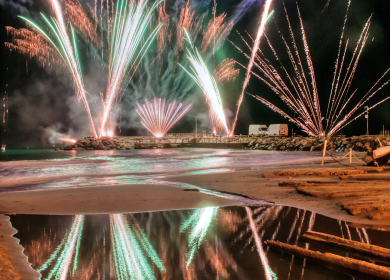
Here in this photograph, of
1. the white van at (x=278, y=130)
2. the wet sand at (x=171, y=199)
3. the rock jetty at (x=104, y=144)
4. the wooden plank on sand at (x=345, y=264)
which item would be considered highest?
the white van at (x=278, y=130)

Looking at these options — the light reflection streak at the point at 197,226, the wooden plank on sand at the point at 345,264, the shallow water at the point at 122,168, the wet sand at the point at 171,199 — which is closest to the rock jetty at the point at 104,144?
the shallow water at the point at 122,168

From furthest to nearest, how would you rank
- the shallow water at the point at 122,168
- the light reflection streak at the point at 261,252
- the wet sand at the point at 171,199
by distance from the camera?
the shallow water at the point at 122,168 < the wet sand at the point at 171,199 < the light reflection streak at the point at 261,252

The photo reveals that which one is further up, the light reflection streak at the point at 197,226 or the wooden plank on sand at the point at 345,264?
the wooden plank on sand at the point at 345,264

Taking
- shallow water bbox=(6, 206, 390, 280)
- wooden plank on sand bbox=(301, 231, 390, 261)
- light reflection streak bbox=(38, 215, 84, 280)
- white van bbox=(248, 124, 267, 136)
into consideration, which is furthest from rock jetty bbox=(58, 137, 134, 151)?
wooden plank on sand bbox=(301, 231, 390, 261)

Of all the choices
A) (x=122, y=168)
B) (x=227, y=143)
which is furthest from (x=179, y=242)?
(x=227, y=143)

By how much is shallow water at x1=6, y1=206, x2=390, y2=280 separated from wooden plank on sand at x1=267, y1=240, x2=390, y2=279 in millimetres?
119

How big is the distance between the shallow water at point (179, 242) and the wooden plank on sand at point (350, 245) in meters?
0.18

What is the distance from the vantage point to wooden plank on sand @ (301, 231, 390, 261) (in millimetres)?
4426

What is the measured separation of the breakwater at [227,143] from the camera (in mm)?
37625

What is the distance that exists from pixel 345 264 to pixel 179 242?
2715 mm

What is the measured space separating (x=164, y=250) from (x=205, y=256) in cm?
74

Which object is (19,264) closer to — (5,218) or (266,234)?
(5,218)

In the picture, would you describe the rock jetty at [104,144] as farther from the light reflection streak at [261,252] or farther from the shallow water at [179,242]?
the light reflection streak at [261,252]

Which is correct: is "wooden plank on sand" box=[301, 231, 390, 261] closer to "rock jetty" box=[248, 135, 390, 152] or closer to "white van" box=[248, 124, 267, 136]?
"rock jetty" box=[248, 135, 390, 152]
